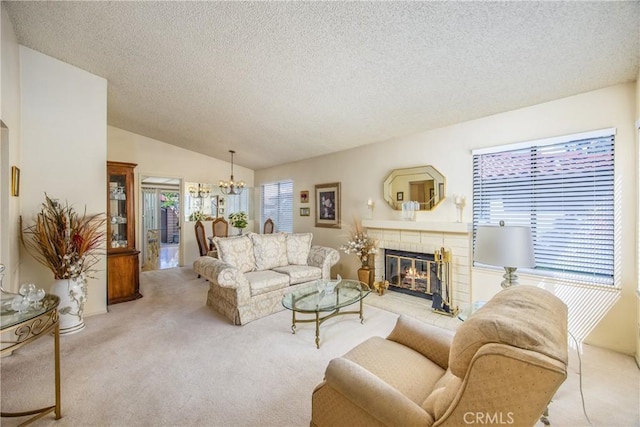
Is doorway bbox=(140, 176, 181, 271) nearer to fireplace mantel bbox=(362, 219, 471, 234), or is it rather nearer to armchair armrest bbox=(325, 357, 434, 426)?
fireplace mantel bbox=(362, 219, 471, 234)

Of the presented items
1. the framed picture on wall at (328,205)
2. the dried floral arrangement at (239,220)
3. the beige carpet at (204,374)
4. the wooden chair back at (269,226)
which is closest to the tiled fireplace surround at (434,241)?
the beige carpet at (204,374)

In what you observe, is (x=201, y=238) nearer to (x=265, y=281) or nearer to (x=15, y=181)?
(x=265, y=281)

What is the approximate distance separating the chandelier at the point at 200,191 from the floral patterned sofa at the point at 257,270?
3293mm

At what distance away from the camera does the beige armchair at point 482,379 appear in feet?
2.63

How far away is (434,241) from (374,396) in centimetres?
295

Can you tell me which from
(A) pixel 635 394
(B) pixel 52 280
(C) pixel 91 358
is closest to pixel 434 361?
(A) pixel 635 394

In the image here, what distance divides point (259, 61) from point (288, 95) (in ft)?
2.11

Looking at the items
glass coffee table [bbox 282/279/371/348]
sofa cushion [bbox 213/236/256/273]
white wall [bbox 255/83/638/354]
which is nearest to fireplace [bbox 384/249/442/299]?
white wall [bbox 255/83/638/354]

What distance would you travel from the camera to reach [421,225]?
373 cm

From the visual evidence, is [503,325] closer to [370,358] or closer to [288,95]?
[370,358]

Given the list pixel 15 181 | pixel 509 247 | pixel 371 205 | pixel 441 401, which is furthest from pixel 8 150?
pixel 509 247

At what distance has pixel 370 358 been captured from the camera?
1594 millimetres

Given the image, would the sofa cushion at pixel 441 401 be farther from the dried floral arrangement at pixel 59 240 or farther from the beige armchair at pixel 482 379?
the dried floral arrangement at pixel 59 240

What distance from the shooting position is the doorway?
683 centimetres
